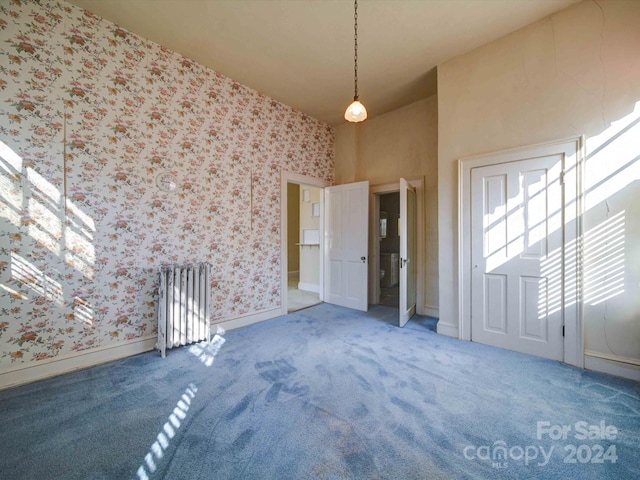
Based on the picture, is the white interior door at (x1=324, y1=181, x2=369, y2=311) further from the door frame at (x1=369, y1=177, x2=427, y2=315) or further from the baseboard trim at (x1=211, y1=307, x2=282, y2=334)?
the baseboard trim at (x1=211, y1=307, x2=282, y2=334)

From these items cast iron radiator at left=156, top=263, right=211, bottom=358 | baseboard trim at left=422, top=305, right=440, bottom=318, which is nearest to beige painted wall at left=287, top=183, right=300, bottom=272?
baseboard trim at left=422, top=305, right=440, bottom=318

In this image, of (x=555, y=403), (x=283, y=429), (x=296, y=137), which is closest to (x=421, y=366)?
(x=555, y=403)

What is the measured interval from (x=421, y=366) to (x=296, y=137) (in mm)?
3795

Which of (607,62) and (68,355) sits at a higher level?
(607,62)

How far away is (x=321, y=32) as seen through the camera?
107 inches

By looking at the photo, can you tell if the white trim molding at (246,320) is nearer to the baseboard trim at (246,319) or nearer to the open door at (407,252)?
the baseboard trim at (246,319)

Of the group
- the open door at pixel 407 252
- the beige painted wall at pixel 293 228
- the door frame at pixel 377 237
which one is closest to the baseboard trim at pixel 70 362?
the open door at pixel 407 252

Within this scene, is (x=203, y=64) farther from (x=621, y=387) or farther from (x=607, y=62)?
(x=621, y=387)

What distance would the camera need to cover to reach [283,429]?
167cm

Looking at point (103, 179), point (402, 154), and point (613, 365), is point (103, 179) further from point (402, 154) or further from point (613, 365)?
point (613, 365)

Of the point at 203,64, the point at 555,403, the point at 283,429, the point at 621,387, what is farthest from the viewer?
the point at 203,64

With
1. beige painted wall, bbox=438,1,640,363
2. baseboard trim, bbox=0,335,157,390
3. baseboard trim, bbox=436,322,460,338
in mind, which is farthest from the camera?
baseboard trim, bbox=436,322,460,338

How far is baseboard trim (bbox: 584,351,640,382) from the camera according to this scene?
2.24m

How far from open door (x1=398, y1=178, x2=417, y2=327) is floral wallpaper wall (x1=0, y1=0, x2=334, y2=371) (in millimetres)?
2184
